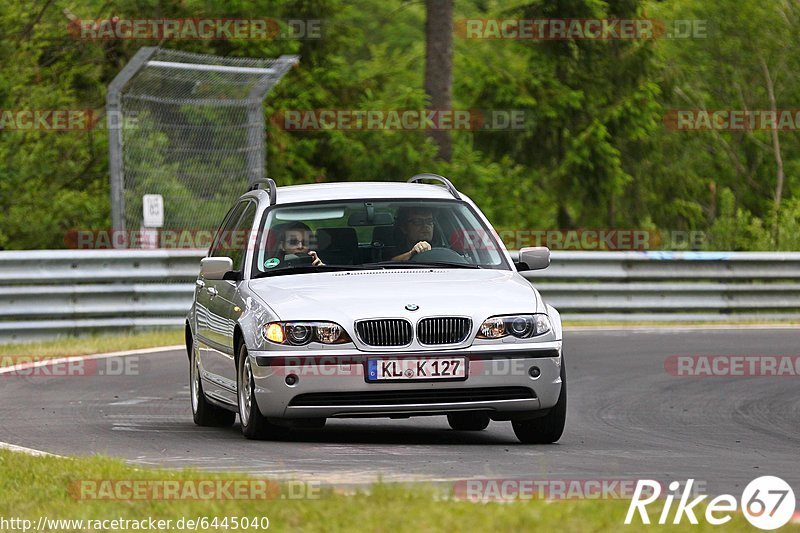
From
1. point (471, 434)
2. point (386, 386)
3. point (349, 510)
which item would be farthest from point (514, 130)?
point (349, 510)

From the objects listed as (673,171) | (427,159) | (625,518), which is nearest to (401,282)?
(625,518)

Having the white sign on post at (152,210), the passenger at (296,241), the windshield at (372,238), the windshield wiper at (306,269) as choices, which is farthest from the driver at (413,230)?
the white sign on post at (152,210)

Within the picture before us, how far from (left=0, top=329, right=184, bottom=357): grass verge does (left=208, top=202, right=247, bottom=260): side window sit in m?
5.48

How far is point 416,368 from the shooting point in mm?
9555

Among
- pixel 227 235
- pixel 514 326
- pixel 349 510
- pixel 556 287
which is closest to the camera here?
pixel 349 510

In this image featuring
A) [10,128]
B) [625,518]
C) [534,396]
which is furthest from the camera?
[10,128]

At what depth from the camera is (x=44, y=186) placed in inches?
1124

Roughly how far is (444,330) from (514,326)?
0.41 m

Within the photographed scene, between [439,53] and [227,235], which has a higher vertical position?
[227,235]

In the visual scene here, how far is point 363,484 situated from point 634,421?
453 centimetres

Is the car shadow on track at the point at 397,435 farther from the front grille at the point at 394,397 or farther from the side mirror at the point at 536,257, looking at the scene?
the side mirror at the point at 536,257

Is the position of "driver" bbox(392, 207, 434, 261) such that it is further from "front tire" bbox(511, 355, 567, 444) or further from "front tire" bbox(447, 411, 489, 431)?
"front tire" bbox(511, 355, 567, 444)

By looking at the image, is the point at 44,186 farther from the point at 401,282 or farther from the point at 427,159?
the point at 401,282

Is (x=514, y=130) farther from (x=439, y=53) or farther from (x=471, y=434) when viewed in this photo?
(x=471, y=434)
